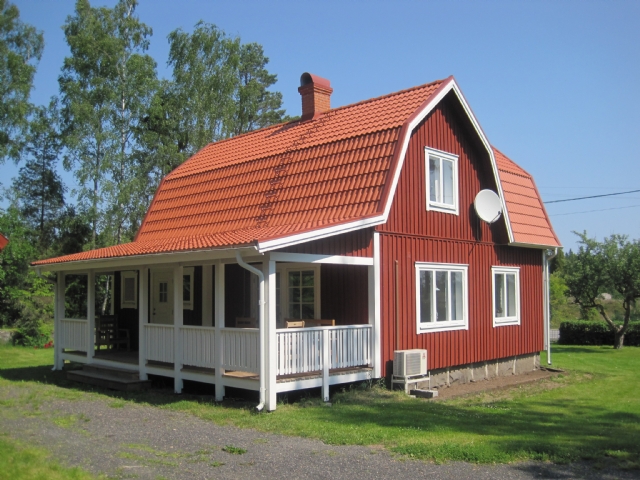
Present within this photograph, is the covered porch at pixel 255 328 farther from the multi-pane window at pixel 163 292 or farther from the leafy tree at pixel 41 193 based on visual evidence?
the leafy tree at pixel 41 193

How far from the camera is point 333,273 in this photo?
14.0 m

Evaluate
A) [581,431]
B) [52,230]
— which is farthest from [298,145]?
[52,230]

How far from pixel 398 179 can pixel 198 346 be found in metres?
5.19

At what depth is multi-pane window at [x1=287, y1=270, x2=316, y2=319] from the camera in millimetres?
14422

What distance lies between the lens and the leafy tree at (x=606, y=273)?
27.4 meters

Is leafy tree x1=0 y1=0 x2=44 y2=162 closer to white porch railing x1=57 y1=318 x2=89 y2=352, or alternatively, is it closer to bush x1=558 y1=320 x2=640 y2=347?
white porch railing x1=57 y1=318 x2=89 y2=352

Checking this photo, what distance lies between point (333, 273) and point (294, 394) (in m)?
2.77

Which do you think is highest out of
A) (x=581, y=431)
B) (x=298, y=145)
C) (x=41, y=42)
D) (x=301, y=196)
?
(x=41, y=42)

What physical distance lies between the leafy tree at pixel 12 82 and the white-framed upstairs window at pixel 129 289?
1668cm

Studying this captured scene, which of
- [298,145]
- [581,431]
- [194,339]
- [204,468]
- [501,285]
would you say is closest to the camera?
[204,468]

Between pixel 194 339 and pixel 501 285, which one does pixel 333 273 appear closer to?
pixel 194 339

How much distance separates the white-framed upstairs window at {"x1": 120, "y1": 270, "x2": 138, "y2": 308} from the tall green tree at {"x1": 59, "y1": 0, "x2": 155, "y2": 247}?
11.0m

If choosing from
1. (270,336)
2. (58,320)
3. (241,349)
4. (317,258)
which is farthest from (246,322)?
(58,320)

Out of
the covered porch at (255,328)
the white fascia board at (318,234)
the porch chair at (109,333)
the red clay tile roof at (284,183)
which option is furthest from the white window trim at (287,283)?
the porch chair at (109,333)
